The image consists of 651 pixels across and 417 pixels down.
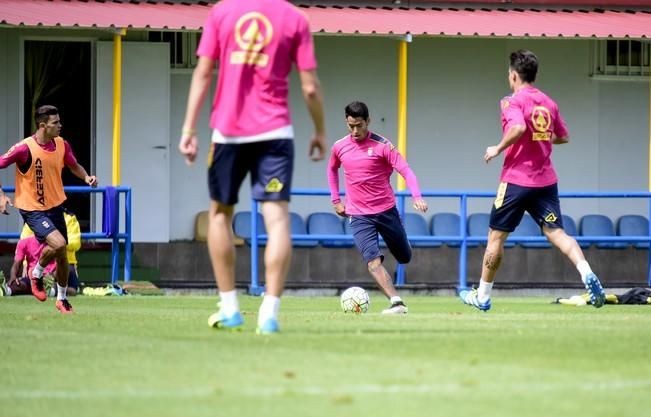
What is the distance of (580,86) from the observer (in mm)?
24422

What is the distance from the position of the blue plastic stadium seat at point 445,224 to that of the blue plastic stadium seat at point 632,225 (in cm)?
257

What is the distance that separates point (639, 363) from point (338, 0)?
47.8 feet

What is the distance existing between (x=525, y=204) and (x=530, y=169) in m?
0.31

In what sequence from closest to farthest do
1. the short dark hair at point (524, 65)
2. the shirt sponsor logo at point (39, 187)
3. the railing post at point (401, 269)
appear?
the short dark hair at point (524, 65) < the shirt sponsor logo at point (39, 187) < the railing post at point (401, 269)

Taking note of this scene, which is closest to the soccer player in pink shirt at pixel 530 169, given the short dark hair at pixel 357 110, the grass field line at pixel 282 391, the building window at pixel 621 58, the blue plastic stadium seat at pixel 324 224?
the short dark hair at pixel 357 110

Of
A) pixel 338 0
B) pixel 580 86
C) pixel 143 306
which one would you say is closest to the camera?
pixel 143 306

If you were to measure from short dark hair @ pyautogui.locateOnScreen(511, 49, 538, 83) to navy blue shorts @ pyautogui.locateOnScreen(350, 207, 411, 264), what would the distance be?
2.20 m

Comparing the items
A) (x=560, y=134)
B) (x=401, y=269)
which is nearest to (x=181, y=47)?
(x=401, y=269)

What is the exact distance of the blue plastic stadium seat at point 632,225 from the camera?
936 inches

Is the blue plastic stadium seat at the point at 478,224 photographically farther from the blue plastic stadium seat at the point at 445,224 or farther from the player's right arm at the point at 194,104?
the player's right arm at the point at 194,104

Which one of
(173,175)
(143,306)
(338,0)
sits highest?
(338,0)

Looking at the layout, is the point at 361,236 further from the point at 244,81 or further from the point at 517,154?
the point at 244,81

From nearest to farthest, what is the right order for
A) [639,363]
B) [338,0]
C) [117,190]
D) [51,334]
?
[639,363] → [51,334] → [117,190] → [338,0]

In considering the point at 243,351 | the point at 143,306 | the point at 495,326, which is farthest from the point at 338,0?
the point at 243,351
